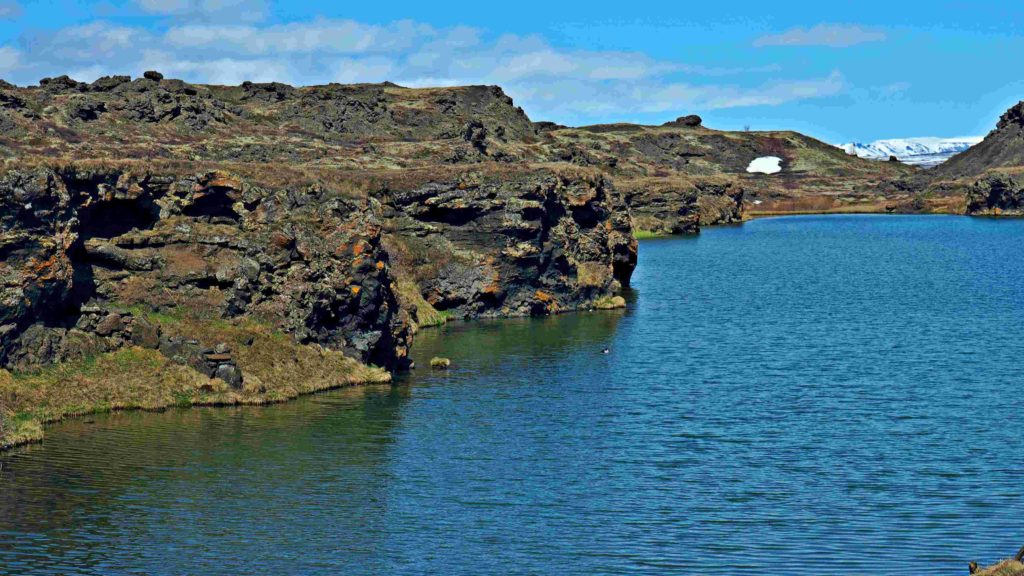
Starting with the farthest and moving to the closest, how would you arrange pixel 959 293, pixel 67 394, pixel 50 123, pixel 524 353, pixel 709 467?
1. pixel 50 123
2. pixel 959 293
3. pixel 524 353
4. pixel 67 394
5. pixel 709 467

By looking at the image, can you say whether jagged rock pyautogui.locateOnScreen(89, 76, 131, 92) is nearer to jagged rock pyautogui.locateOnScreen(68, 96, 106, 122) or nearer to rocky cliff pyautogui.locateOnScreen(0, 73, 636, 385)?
jagged rock pyautogui.locateOnScreen(68, 96, 106, 122)

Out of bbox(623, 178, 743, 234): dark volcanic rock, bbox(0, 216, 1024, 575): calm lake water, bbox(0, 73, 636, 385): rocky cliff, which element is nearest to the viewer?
bbox(0, 216, 1024, 575): calm lake water

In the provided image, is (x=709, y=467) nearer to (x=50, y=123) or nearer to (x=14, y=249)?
(x=14, y=249)

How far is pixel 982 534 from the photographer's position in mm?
34969

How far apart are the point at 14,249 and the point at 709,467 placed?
28.3 meters

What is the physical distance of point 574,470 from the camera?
4331 cm

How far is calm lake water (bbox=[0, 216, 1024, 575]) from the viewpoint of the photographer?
3362 centimetres

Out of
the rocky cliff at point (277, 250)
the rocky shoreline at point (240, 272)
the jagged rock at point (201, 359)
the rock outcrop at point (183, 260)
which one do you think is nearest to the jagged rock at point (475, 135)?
the rocky cliff at point (277, 250)

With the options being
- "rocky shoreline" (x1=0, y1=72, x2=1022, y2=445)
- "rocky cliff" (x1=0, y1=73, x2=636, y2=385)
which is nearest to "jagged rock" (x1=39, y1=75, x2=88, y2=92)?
"rocky cliff" (x1=0, y1=73, x2=636, y2=385)

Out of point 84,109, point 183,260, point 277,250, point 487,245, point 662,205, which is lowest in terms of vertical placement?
point 183,260

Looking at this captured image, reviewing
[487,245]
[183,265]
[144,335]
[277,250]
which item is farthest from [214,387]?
[487,245]

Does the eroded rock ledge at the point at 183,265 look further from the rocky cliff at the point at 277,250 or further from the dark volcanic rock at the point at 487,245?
the dark volcanic rock at the point at 487,245

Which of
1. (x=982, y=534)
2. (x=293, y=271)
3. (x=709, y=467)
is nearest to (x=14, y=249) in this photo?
(x=293, y=271)

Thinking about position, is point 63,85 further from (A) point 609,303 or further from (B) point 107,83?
(A) point 609,303
